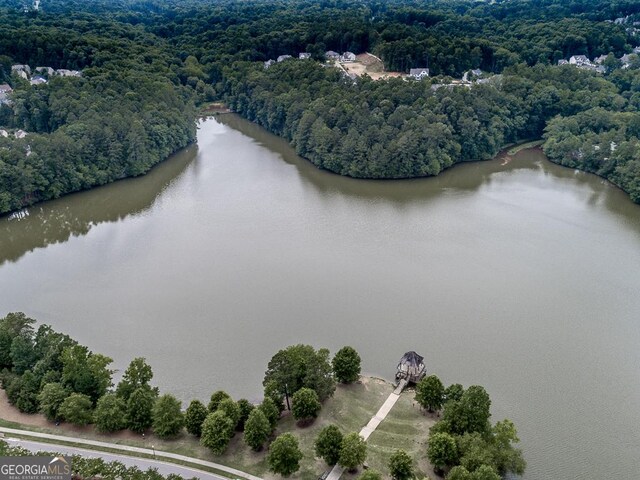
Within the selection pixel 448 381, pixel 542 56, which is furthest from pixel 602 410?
pixel 542 56

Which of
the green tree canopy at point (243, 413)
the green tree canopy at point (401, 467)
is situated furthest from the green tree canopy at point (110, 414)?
the green tree canopy at point (401, 467)

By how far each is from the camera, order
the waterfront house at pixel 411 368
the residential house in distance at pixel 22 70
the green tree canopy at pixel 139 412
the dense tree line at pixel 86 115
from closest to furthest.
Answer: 1. the green tree canopy at pixel 139 412
2. the waterfront house at pixel 411 368
3. the dense tree line at pixel 86 115
4. the residential house in distance at pixel 22 70

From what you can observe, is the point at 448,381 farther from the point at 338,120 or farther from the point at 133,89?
the point at 133,89

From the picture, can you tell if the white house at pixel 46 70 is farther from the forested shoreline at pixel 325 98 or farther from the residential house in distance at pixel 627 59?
the residential house in distance at pixel 627 59

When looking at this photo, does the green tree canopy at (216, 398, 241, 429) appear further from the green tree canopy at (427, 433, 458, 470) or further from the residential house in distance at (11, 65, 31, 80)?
the residential house in distance at (11, 65, 31, 80)

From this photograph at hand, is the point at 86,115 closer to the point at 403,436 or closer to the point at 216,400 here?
the point at 216,400
